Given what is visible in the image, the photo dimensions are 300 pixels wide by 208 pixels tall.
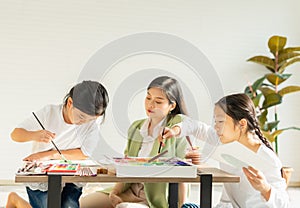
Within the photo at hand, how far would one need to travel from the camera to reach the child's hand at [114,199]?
206 cm

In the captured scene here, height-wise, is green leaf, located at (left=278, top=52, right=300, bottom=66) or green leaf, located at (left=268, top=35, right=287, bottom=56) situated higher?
green leaf, located at (left=268, top=35, right=287, bottom=56)

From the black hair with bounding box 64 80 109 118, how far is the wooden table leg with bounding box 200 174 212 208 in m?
0.50

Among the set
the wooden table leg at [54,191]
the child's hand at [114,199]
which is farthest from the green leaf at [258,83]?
the wooden table leg at [54,191]

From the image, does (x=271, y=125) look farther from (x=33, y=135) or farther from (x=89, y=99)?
(x=33, y=135)

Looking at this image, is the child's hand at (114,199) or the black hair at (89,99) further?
the child's hand at (114,199)

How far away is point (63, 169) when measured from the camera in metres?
1.55

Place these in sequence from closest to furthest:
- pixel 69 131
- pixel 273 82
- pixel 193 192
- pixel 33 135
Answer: pixel 33 135
pixel 69 131
pixel 193 192
pixel 273 82

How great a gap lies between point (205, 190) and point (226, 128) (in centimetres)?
46

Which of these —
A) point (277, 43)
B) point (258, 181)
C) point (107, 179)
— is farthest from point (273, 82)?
point (107, 179)

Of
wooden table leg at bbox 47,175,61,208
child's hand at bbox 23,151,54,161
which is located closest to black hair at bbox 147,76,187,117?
child's hand at bbox 23,151,54,161

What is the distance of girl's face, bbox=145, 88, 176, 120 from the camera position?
192 cm

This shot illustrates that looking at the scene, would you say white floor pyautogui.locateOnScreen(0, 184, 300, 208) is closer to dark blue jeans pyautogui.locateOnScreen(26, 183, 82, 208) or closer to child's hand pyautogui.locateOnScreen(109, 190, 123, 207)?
child's hand pyautogui.locateOnScreen(109, 190, 123, 207)

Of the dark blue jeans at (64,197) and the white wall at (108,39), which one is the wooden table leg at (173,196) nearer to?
the dark blue jeans at (64,197)

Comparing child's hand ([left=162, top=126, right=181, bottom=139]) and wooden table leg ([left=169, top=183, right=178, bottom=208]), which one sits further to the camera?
wooden table leg ([left=169, top=183, right=178, bottom=208])
